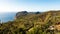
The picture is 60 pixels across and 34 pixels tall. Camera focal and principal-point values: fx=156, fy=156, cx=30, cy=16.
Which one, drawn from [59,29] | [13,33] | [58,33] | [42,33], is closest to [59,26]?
[59,29]

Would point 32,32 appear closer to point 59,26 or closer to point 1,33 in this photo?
point 1,33

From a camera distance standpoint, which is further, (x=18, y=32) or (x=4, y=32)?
(x=4, y=32)

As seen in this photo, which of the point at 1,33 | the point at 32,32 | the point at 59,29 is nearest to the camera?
the point at 32,32

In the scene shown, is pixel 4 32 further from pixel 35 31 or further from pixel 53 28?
pixel 53 28

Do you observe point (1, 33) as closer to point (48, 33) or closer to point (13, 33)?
point (13, 33)

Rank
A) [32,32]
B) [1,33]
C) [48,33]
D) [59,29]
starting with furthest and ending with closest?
[59,29] → [1,33] → [48,33] → [32,32]

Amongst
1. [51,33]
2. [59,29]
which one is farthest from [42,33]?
[59,29]

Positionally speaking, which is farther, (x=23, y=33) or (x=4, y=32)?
(x=4, y=32)

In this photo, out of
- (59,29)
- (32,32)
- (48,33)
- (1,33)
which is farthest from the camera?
(59,29)
